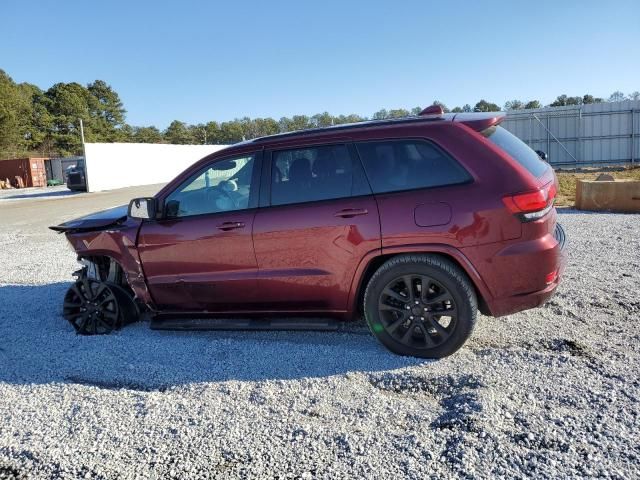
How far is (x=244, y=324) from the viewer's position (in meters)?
4.61

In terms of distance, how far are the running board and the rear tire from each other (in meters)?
0.44

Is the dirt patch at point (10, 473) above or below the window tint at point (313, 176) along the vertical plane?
below

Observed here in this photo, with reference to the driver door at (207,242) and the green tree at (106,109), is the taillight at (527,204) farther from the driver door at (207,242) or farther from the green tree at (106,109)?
the green tree at (106,109)

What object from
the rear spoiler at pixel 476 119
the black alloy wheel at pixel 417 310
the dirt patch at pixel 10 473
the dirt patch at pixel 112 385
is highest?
the rear spoiler at pixel 476 119

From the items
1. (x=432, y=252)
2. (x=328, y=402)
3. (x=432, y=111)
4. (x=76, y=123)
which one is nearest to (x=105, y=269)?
(x=328, y=402)

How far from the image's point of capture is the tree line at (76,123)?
62062 millimetres

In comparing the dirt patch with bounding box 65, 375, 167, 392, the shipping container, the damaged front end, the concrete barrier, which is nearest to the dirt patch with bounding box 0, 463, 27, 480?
the dirt patch with bounding box 65, 375, 167, 392

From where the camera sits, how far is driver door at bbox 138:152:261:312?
14.6 ft

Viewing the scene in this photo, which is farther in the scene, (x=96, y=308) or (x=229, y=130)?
(x=229, y=130)

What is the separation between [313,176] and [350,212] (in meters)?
0.51

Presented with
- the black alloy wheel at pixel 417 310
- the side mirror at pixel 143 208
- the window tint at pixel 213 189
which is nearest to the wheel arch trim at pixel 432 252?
the black alloy wheel at pixel 417 310

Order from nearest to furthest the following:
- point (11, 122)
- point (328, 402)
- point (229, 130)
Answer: point (328, 402)
point (11, 122)
point (229, 130)

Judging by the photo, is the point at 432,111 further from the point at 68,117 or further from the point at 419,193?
the point at 68,117

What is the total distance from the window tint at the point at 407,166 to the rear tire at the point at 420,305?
584 millimetres
